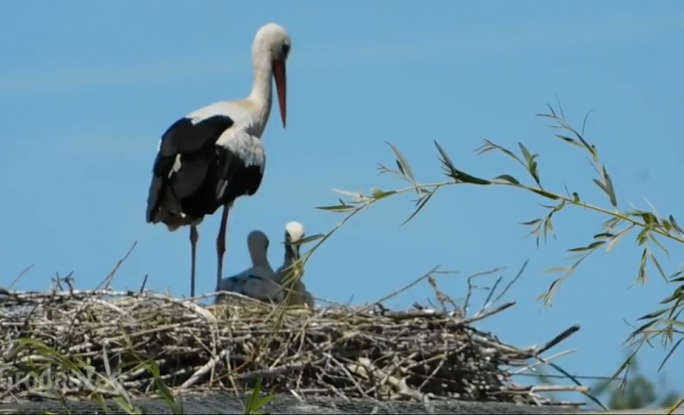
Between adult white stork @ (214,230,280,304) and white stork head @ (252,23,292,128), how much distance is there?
1701 millimetres

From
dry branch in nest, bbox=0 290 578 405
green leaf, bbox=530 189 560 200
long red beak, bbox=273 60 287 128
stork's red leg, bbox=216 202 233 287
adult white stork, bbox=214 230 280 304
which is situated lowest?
green leaf, bbox=530 189 560 200

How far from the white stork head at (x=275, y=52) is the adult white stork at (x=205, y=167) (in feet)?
1.64

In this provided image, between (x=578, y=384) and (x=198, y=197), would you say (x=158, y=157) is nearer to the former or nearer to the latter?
(x=198, y=197)

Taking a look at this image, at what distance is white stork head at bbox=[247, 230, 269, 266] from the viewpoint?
25.7 feet

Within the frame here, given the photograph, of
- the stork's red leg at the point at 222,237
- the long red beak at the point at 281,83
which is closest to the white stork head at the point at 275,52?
the long red beak at the point at 281,83

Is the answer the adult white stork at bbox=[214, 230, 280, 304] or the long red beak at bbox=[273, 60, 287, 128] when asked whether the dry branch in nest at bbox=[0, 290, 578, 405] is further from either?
the long red beak at bbox=[273, 60, 287, 128]

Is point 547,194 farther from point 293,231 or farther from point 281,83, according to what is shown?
point 281,83

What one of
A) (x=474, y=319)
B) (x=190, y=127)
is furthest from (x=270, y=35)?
(x=474, y=319)

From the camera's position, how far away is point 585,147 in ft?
13.1

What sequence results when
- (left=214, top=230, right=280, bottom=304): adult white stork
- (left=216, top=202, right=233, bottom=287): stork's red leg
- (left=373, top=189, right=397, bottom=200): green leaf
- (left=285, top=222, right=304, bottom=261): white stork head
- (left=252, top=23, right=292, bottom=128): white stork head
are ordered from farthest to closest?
(left=252, top=23, right=292, bottom=128): white stork head
(left=216, top=202, right=233, bottom=287): stork's red leg
(left=285, top=222, right=304, bottom=261): white stork head
(left=214, top=230, right=280, bottom=304): adult white stork
(left=373, top=189, right=397, bottom=200): green leaf

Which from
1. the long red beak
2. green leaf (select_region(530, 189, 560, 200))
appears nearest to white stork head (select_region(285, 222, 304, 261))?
the long red beak

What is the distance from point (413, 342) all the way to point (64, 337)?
112cm

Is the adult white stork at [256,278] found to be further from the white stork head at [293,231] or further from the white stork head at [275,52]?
the white stork head at [275,52]

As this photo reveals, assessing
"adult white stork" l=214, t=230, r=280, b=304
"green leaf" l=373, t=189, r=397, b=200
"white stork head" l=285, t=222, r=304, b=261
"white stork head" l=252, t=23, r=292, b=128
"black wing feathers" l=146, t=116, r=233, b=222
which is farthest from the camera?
"white stork head" l=252, t=23, r=292, b=128
